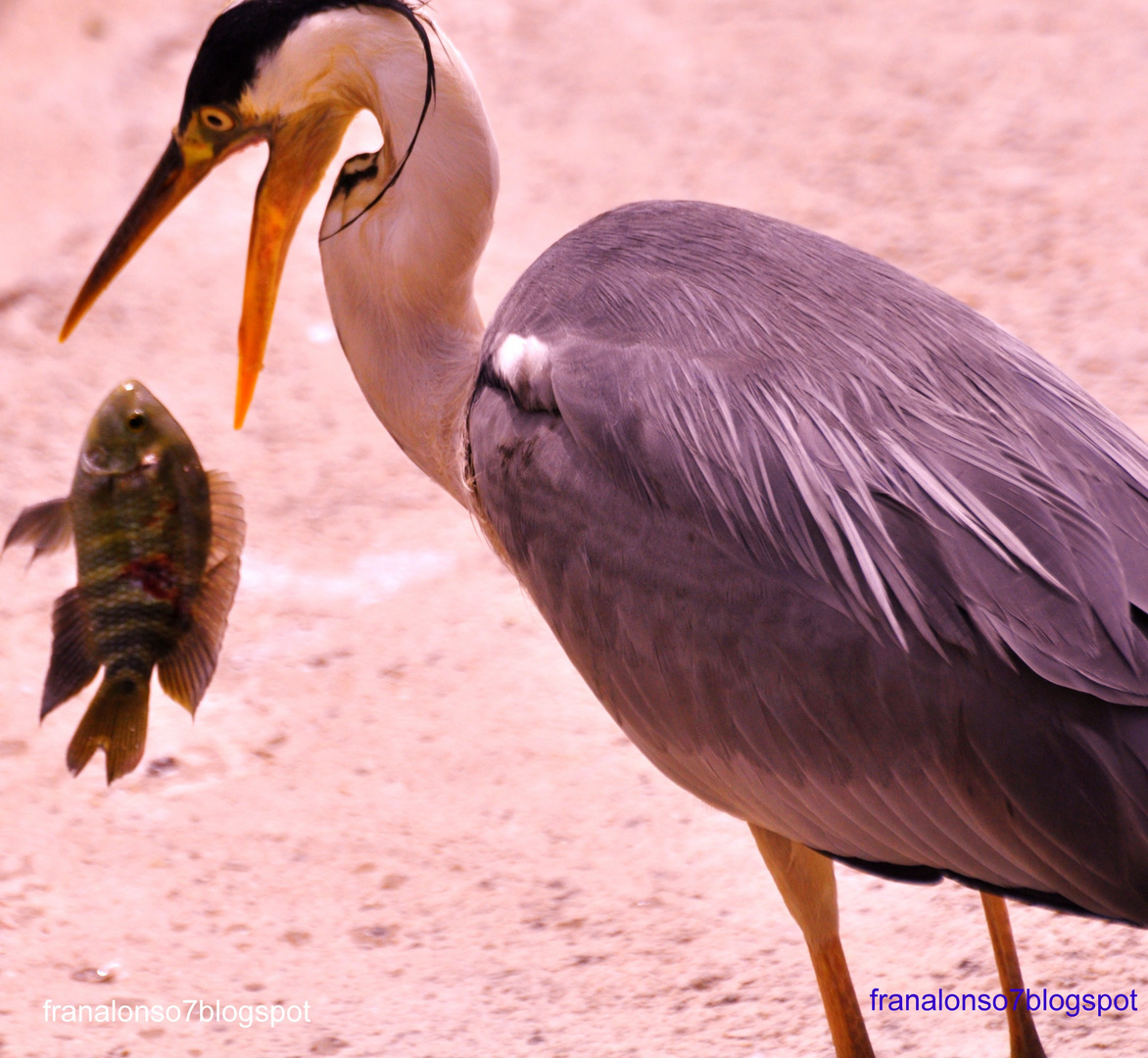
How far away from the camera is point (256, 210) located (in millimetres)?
2707

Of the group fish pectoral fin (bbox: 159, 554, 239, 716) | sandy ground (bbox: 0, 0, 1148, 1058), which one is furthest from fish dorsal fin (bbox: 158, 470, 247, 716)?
sandy ground (bbox: 0, 0, 1148, 1058)

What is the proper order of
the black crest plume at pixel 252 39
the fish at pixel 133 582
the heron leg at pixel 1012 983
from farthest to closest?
the black crest plume at pixel 252 39, the heron leg at pixel 1012 983, the fish at pixel 133 582

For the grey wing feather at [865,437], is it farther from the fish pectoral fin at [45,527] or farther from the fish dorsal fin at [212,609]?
the fish pectoral fin at [45,527]

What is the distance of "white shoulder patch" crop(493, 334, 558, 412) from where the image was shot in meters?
2.27

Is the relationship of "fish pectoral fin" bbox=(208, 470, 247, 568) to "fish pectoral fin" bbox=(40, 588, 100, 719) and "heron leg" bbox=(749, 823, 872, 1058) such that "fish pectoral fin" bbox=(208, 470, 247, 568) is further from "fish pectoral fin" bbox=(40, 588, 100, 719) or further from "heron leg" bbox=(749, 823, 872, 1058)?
"heron leg" bbox=(749, 823, 872, 1058)

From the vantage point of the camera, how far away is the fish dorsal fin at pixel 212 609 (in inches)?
88.7

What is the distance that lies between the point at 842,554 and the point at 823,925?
0.62 metres

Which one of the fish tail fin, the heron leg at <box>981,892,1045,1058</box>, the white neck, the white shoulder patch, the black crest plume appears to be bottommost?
the heron leg at <box>981,892,1045,1058</box>

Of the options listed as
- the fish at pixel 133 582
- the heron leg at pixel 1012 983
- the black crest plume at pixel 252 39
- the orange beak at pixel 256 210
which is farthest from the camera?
the orange beak at pixel 256 210

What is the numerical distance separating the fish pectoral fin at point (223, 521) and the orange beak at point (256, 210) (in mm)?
384

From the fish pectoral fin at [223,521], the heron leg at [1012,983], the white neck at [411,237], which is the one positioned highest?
the white neck at [411,237]

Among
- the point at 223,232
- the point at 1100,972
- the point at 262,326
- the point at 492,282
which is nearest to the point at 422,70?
the point at 262,326

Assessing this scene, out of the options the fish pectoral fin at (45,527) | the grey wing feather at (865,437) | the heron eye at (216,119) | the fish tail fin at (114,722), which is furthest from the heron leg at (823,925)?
the heron eye at (216,119)

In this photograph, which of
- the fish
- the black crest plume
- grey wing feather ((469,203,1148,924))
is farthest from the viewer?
the black crest plume
